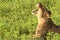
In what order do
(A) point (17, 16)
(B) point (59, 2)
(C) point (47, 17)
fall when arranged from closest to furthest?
1. (C) point (47, 17)
2. (A) point (17, 16)
3. (B) point (59, 2)

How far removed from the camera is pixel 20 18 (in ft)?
24.9

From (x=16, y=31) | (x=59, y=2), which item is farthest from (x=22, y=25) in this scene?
(x=59, y=2)

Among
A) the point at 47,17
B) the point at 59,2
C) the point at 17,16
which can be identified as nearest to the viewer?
the point at 47,17

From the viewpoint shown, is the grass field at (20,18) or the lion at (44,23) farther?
the grass field at (20,18)

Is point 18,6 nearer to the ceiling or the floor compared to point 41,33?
nearer to the ceiling

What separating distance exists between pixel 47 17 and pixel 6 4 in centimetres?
216

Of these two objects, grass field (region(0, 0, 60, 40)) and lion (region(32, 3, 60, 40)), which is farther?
grass field (region(0, 0, 60, 40))

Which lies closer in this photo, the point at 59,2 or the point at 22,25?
the point at 22,25

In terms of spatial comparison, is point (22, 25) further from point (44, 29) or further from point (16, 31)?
point (44, 29)

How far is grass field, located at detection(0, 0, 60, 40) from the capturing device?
267 inches

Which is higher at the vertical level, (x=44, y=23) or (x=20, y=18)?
(x=20, y=18)

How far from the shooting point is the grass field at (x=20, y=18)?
679cm

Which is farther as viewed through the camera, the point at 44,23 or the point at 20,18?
the point at 20,18

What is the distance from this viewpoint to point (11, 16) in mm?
7668
